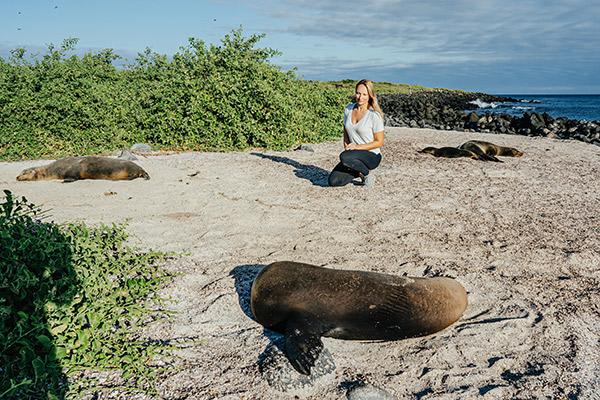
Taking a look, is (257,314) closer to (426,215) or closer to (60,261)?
(60,261)

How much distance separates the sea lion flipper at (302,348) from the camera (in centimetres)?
288

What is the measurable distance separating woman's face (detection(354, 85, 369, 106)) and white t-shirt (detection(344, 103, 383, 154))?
18 centimetres


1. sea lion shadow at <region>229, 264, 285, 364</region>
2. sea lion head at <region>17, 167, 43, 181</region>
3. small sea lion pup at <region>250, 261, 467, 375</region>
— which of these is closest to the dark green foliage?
sea lion head at <region>17, 167, 43, 181</region>

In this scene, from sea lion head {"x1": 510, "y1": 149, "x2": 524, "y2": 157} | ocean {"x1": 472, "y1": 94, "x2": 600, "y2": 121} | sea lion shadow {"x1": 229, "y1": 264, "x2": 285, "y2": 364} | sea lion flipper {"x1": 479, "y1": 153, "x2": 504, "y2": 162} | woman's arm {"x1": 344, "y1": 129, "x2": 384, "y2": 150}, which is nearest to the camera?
sea lion shadow {"x1": 229, "y1": 264, "x2": 285, "y2": 364}

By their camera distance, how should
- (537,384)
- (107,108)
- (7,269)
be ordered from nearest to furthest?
(537,384) → (7,269) → (107,108)

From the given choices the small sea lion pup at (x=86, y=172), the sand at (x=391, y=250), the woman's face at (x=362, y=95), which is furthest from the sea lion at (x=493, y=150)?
the small sea lion pup at (x=86, y=172)

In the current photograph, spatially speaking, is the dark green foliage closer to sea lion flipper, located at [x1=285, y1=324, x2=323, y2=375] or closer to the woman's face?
the woman's face

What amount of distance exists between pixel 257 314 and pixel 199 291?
2.16 ft

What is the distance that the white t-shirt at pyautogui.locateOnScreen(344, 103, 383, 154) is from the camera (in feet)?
23.7

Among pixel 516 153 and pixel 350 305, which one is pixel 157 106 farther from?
pixel 350 305

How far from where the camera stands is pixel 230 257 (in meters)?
4.62

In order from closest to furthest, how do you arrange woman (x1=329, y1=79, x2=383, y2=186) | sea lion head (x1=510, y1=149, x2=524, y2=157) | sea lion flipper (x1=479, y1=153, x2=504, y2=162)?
woman (x1=329, y1=79, x2=383, y2=186), sea lion flipper (x1=479, y1=153, x2=504, y2=162), sea lion head (x1=510, y1=149, x2=524, y2=157)

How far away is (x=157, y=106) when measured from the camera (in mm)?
11109

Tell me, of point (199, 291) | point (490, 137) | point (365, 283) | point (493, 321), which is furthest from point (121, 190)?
→ point (490, 137)
